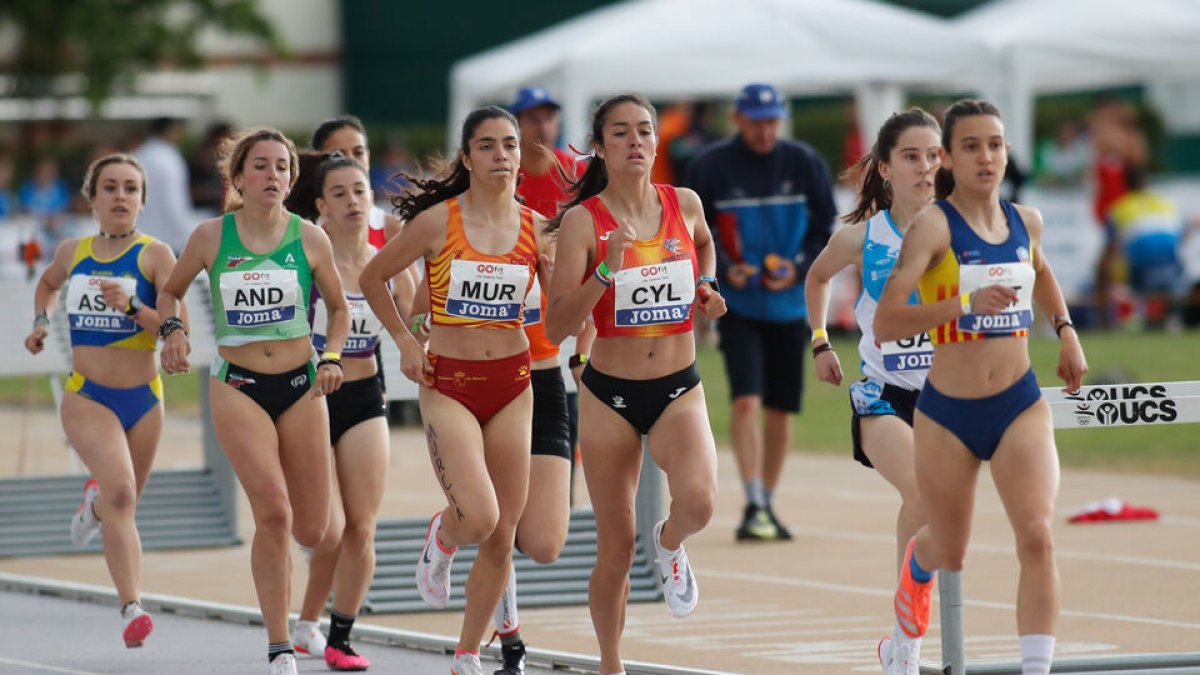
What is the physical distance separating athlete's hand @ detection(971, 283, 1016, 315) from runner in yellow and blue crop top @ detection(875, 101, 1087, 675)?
4 centimetres

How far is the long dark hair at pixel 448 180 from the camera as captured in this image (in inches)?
321

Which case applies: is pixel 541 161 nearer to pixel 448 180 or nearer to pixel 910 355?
pixel 448 180

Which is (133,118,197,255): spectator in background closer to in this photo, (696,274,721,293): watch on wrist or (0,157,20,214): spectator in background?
(696,274,721,293): watch on wrist

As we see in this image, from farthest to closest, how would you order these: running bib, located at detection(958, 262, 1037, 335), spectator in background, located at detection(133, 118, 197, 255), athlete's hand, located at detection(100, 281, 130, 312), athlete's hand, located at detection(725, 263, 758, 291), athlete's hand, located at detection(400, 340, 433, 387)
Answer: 1. spectator in background, located at detection(133, 118, 197, 255)
2. athlete's hand, located at detection(725, 263, 758, 291)
3. athlete's hand, located at detection(100, 281, 130, 312)
4. athlete's hand, located at detection(400, 340, 433, 387)
5. running bib, located at detection(958, 262, 1037, 335)

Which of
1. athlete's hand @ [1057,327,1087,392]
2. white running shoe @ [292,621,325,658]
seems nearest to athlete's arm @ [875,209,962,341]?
athlete's hand @ [1057,327,1087,392]

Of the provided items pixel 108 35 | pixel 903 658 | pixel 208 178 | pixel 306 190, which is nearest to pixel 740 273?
pixel 306 190

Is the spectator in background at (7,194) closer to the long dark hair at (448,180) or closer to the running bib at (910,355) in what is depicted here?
the long dark hair at (448,180)

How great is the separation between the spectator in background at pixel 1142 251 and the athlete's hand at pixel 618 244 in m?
18.2

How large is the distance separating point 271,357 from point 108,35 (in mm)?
26671

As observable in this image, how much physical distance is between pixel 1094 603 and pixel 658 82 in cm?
1131

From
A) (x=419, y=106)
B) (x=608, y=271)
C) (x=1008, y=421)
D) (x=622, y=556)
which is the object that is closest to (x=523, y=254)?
(x=608, y=271)

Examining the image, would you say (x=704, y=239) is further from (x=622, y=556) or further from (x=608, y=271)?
(x=622, y=556)

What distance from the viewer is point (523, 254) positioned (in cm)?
810

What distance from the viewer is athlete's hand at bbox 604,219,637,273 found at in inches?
295
